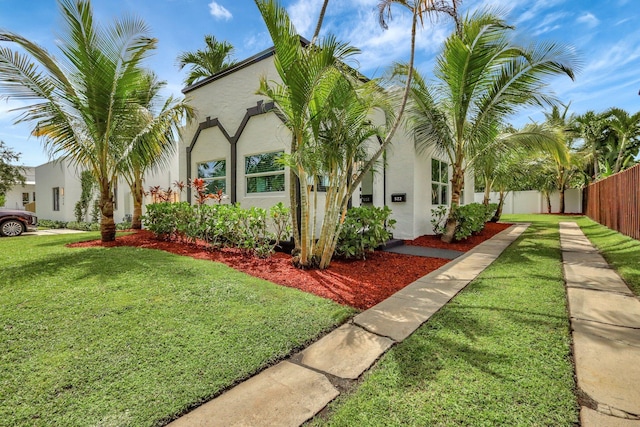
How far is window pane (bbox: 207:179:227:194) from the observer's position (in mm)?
9510

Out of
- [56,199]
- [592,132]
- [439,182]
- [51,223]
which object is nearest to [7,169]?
[56,199]

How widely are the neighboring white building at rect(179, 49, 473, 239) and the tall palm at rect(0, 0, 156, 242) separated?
2.54 meters

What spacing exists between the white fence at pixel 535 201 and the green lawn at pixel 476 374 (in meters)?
28.3

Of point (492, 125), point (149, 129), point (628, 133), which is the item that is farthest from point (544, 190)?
point (149, 129)

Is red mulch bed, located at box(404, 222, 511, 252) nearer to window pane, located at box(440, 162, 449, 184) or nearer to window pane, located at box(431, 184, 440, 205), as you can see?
window pane, located at box(431, 184, 440, 205)

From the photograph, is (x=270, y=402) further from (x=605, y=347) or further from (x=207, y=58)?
(x=207, y=58)

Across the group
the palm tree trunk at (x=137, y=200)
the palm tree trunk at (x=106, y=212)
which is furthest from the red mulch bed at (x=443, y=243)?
the palm tree trunk at (x=137, y=200)

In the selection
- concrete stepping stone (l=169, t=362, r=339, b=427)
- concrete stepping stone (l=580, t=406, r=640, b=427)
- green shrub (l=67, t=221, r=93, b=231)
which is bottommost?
concrete stepping stone (l=169, t=362, r=339, b=427)

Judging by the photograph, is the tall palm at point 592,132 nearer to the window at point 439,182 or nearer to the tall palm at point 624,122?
the tall palm at point 624,122

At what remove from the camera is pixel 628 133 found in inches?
744

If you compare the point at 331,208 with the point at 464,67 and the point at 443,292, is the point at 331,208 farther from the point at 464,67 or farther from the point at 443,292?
the point at 464,67

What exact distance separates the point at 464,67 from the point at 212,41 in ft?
40.6

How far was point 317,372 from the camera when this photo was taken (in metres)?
2.43

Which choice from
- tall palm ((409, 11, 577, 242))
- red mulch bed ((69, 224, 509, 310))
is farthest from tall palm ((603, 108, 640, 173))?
red mulch bed ((69, 224, 509, 310))
